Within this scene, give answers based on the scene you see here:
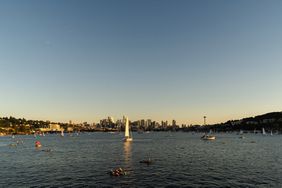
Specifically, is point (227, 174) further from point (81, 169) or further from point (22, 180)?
point (22, 180)

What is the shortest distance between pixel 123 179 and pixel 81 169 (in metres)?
21.0

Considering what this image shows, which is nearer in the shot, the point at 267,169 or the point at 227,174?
the point at 227,174

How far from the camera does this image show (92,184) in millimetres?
64500

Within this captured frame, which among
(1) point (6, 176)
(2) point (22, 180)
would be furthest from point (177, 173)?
(1) point (6, 176)

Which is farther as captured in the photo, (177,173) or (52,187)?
(177,173)

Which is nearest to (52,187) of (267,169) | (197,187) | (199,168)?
(197,187)

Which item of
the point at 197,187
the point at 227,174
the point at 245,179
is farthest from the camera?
the point at 227,174

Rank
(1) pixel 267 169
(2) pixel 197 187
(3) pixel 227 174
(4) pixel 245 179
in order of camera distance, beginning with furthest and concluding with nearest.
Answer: (1) pixel 267 169 < (3) pixel 227 174 < (4) pixel 245 179 < (2) pixel 197 187

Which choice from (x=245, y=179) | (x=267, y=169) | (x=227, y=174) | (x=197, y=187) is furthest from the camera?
(x=267, y=169)

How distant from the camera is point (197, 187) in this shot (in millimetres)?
61594

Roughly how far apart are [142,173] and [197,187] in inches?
796

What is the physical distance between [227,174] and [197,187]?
18009 millimetres

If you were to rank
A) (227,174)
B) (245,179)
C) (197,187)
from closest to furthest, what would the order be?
(197,187), (245,179), (227,174)

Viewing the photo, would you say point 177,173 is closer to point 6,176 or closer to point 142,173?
point 142,173
